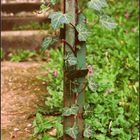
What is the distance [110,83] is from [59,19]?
6.65 feet

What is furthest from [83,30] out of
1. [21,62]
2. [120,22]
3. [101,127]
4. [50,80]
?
[120,22]

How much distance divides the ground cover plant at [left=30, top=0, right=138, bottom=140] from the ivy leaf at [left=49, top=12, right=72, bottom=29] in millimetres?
497

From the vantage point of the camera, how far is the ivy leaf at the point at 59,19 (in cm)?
271

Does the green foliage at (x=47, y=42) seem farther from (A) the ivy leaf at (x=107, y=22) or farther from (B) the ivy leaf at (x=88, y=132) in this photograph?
(B) the ivy leaf at (x=88, y=132)

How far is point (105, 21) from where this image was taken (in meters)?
2.90

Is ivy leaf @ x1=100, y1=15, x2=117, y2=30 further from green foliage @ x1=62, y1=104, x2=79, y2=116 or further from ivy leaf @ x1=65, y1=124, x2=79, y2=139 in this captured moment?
ivy leaf @ x1=65, y1=124, x2=79, y2=139

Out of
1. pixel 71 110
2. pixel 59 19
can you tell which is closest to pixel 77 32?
pixel 59 19

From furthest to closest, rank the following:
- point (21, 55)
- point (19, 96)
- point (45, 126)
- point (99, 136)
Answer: point (21, 55) < point (19, 96) < point (45, 126) < point (99, 136)

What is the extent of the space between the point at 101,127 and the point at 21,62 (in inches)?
101

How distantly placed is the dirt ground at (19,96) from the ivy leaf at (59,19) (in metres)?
1.25

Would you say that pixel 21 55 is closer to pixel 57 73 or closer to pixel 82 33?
pixel 57 73

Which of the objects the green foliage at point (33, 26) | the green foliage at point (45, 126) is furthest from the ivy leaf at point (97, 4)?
the green foliage at point (33, 26)

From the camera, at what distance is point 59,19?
272cm

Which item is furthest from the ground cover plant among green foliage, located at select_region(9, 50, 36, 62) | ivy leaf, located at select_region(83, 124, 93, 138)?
green foliage, located at select_region(9, 50, 36, 62)
